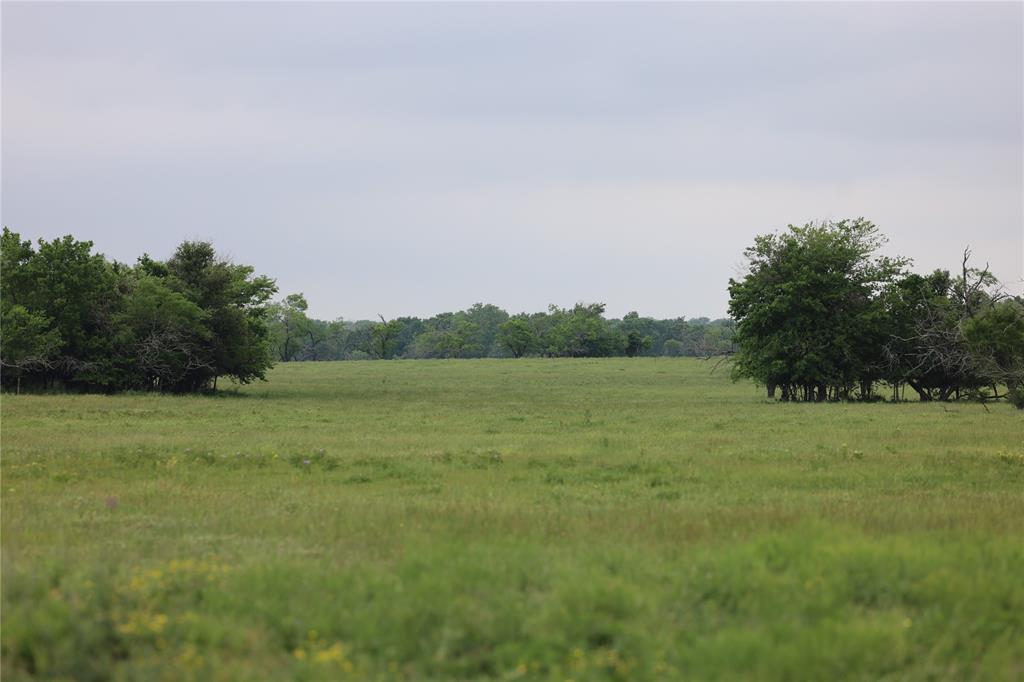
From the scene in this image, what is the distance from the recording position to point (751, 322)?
4753cm

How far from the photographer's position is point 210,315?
1821 inches

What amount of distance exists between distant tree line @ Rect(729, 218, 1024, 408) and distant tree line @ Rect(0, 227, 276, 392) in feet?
93.6

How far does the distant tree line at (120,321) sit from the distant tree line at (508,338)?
229ft

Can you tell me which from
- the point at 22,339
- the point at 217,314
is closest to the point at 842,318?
the point at 217,314

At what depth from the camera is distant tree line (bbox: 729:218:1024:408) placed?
46719mm

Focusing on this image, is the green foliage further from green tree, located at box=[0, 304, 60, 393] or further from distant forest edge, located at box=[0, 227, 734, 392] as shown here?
green tree, located at box=[0, 304, 60, 393]

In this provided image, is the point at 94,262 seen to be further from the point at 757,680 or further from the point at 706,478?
the point at 757,680

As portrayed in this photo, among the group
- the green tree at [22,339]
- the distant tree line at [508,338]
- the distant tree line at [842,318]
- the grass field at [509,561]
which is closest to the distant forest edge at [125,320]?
the green tree at [22,339]

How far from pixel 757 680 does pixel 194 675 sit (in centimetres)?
428

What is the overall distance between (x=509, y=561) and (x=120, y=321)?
40.4m

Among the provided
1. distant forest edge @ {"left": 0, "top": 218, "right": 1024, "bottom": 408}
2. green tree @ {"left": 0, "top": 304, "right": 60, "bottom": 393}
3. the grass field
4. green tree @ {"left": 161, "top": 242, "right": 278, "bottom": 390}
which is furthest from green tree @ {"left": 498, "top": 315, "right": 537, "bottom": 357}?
the grass field

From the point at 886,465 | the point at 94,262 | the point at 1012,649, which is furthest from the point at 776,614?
the point at 94,262

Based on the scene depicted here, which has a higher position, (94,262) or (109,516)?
(94,262)

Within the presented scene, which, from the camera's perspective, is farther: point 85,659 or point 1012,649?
point 1012,649
